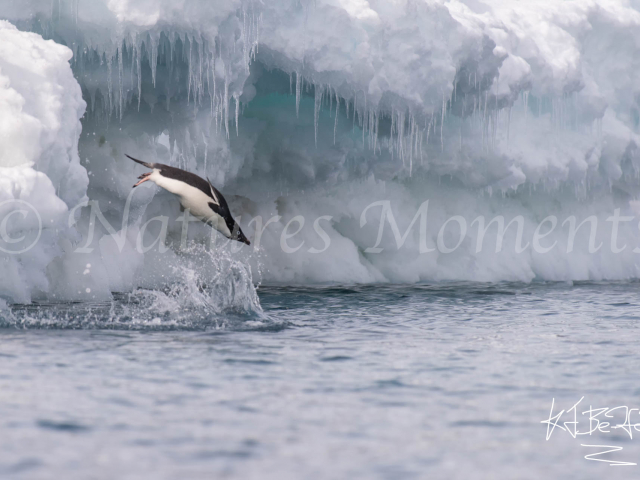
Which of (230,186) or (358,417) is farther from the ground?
(230,186)

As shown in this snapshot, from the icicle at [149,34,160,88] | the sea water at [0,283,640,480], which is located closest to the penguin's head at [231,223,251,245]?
the sea water at [0,283,640,480]

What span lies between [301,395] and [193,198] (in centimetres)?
465

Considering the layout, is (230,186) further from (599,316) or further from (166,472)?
(166,472)

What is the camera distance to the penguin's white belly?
966 cm

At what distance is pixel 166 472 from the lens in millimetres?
3980

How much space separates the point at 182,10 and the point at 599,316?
6.62 metres

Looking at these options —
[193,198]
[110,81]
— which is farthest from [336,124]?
[193,198]

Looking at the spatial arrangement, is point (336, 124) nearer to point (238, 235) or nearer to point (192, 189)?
point (238, 235)

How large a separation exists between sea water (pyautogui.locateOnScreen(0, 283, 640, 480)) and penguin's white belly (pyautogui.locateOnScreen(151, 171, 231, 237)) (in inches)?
44.0

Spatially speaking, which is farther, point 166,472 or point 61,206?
point 61,206

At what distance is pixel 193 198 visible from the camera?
9820mm

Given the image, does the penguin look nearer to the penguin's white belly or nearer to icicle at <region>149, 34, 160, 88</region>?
the penguin's white belly

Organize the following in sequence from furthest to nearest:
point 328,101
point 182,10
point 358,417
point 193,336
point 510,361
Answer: point 328,101, point 182,10, point 193,336, point 510,361, point 358,417

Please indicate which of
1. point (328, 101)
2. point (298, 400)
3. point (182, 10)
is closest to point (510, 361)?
point (298, 400)
